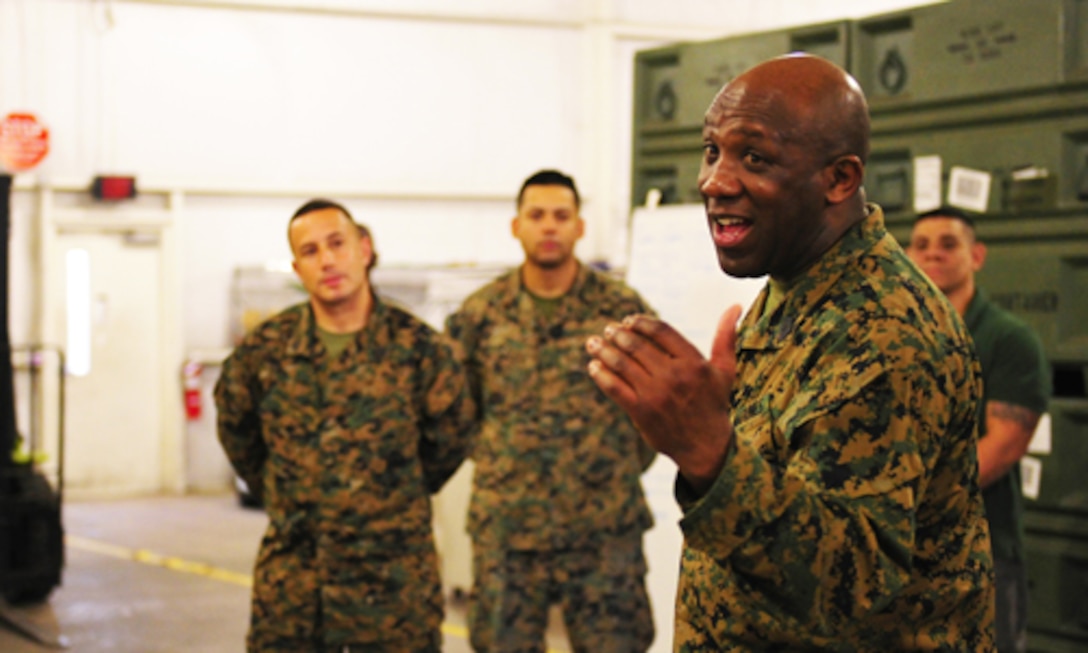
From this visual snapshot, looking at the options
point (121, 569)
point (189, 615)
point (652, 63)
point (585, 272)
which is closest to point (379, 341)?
point (585, 272)

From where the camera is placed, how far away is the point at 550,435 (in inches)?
163

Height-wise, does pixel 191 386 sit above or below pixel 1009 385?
below

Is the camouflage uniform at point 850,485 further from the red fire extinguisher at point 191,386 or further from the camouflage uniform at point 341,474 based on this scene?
the red fire extinguisher at point 191,386

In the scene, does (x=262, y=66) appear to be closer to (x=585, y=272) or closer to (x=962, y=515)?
(x=585, y=272)

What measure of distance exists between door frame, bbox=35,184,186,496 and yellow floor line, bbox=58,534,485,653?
2.00 metres

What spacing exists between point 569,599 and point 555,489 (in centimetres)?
36

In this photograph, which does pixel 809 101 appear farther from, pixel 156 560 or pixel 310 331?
pixel 156 560

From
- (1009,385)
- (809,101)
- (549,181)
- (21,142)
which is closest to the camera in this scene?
(809,101)

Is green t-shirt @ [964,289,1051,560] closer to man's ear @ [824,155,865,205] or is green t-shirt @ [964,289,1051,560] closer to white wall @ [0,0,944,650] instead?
Result: man's ear @ [824,155,865,205]

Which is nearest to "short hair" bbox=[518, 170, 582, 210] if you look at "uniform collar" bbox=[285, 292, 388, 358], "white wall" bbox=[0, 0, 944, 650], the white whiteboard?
the white whiteboard

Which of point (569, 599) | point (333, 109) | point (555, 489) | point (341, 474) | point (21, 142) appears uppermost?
point (333, 109)

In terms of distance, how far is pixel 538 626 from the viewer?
407cm

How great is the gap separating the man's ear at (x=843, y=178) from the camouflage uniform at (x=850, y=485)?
0.06 meters

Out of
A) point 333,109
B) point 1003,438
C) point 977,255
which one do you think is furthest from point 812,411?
point 333,109
